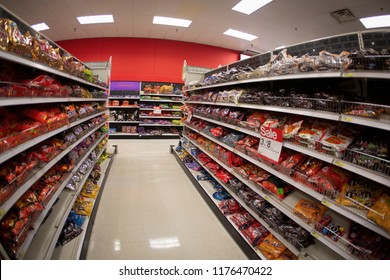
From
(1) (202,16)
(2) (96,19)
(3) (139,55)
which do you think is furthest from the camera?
(3) (139,55)

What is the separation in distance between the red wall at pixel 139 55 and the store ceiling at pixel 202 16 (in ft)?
1.52

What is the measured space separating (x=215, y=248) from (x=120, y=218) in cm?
124

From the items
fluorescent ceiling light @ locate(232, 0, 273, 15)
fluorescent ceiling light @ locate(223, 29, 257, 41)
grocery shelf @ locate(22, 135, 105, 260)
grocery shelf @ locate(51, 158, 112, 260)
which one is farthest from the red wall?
grocery shelf @ locate(51, 158, 112, 260)

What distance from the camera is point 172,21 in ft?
19.6

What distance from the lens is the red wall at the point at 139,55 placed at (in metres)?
7.67

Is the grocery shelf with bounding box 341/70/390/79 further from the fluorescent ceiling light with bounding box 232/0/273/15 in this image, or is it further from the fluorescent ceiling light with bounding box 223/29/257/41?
the fluorescent ceiling light with bounding box 223/29/257/41

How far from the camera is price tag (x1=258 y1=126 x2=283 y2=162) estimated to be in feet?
5.37

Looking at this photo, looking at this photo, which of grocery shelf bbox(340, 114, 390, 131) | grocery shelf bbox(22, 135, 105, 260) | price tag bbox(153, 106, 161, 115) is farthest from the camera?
price tag bbox(153, 106, 161, 115)

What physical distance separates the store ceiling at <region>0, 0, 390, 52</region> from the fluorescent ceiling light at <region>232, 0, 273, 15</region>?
0.45 feet

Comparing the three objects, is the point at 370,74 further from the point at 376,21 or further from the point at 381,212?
the point at 376,21

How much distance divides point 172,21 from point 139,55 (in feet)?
7.89

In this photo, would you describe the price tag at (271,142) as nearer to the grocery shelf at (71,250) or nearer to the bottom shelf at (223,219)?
the bottom shelf at (223,219)

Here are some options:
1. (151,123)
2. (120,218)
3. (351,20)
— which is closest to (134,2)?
(151,123)

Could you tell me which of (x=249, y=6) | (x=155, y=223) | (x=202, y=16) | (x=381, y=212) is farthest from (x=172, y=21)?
(x=381, y=212)
